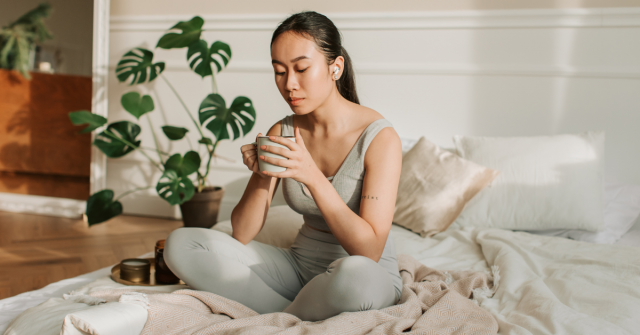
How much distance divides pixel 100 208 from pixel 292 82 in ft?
6.06

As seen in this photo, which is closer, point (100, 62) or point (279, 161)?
point (279, 161)

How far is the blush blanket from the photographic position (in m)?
0.83

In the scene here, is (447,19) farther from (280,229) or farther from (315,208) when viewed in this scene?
(315,208)

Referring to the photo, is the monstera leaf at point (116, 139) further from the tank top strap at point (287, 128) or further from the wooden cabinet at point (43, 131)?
the tank top strap at point (287, 128)

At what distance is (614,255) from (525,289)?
52cm

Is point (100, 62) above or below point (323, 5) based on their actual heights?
below

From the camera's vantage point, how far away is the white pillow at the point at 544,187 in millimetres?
1817

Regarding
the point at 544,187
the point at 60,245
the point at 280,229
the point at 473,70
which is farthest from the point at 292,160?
the point at 60,245

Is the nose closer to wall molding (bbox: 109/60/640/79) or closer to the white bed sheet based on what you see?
the white bed sheet

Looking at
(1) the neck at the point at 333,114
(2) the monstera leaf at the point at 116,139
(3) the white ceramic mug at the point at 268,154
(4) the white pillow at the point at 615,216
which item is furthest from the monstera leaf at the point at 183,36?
(4) the white pillow at the point at 615,216

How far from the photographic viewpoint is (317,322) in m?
0.87

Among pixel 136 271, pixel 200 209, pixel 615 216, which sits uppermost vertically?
pixel 615 216

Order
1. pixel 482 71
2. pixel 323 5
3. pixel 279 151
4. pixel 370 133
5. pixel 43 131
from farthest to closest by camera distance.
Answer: pixel 43 131
pixel 323 5
pixel 482 71
pixel 370 133
pixel 279 151

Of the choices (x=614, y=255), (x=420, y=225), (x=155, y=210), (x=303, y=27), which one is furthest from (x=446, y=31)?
(x=155, y=210)
